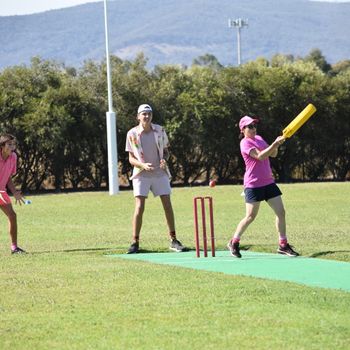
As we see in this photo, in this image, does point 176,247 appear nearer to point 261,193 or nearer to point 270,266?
point 261,193

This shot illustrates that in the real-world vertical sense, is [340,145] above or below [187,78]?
below

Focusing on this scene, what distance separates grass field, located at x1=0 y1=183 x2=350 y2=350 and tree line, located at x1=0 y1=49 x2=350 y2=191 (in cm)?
1944

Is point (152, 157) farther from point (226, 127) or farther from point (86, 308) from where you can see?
point (226, 127)

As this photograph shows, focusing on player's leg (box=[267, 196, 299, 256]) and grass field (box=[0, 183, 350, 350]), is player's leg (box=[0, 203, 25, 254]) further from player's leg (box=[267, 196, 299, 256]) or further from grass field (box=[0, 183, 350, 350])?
player's leg (box=[267, 196, 299, 256])

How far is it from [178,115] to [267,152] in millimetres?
26871

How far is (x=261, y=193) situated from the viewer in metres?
14.1

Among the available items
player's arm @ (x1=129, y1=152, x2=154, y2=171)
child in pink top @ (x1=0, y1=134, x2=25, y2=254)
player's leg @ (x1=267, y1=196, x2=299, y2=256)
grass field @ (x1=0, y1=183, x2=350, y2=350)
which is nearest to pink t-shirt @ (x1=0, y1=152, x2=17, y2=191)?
child in pink top @ (x1=0, y1=134, x2=25, y2=254)

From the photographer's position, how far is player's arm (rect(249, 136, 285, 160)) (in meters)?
13.6

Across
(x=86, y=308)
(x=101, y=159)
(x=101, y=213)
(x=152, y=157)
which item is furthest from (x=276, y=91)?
(x=86, y=308)

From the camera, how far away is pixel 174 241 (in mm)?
15555

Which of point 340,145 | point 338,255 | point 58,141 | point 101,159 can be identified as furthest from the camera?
point 340,145

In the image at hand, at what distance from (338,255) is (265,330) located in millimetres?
5487

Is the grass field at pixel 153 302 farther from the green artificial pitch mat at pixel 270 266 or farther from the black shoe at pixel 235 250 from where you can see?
the black shoe at pixel 235 250

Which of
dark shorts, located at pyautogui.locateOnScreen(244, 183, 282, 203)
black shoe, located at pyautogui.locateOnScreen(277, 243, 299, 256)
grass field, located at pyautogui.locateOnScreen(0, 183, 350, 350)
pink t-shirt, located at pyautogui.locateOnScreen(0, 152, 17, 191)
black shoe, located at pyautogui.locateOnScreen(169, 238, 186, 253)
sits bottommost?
black shoe, located at pyautogui.locateOnScreen(169, 238, 186, 253)
